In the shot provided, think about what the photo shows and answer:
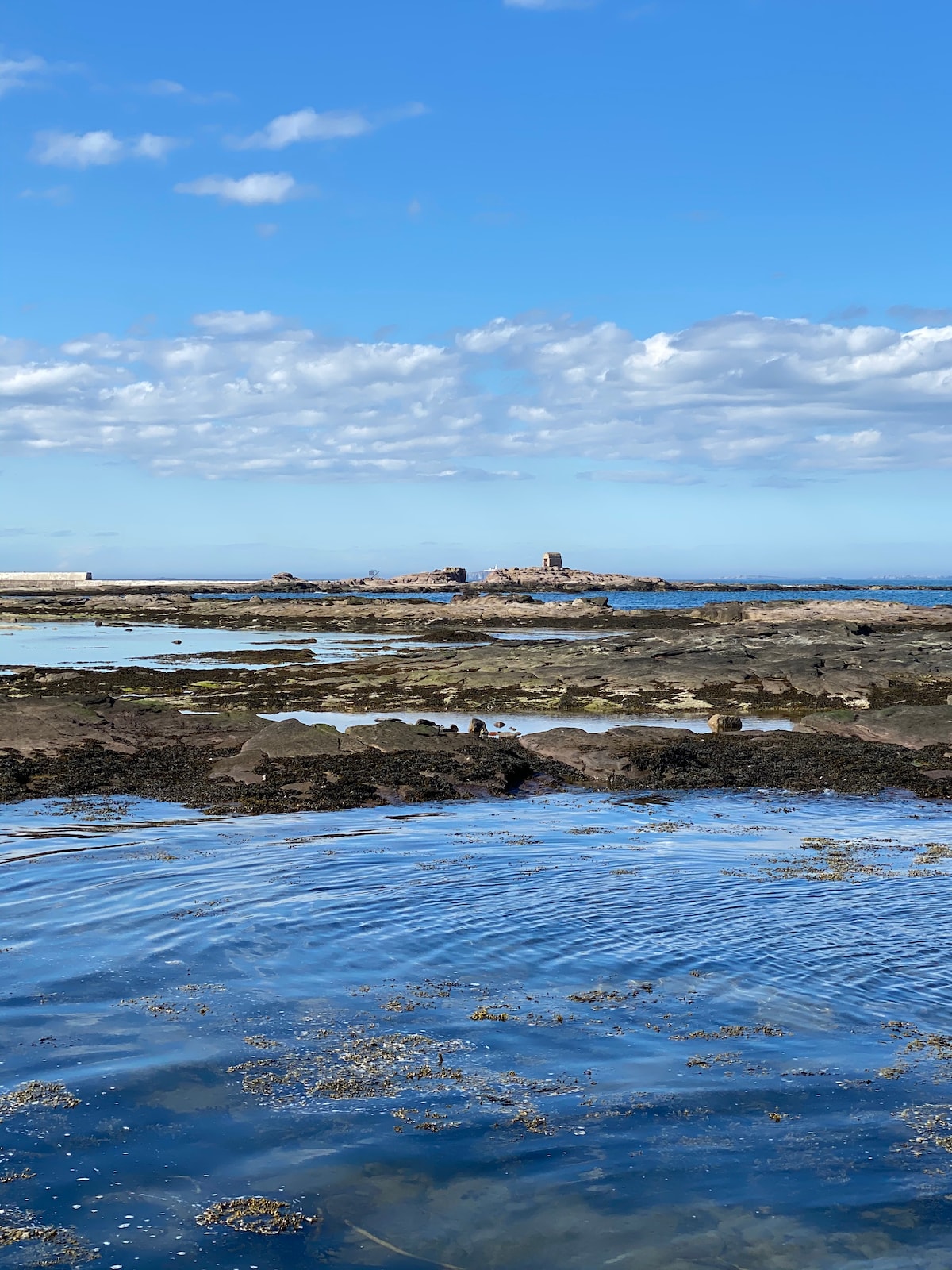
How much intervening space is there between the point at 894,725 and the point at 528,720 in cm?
938

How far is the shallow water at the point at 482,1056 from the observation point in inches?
224

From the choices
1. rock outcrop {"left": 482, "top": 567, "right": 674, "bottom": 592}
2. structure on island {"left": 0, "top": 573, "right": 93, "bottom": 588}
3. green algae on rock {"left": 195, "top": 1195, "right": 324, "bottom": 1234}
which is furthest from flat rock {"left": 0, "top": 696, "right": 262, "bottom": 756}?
structure on island {"left": 0, "top": 573, "right": 93, "bottom": 588}

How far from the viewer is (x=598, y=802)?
1900 centimetres

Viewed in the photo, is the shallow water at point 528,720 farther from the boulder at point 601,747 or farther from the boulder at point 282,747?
the boulder at point 282,747

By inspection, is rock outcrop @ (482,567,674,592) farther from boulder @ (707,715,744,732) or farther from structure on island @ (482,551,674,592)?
boulder @ (707,715,744,732)

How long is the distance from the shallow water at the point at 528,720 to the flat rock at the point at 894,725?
1.22 metres

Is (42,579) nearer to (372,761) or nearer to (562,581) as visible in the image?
(562,581)

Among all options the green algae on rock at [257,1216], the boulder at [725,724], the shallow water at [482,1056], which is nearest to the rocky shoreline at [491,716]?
the boulder at [725,724]

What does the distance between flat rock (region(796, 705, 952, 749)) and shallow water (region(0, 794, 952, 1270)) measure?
10103mm

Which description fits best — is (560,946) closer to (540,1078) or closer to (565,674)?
(540,1078)

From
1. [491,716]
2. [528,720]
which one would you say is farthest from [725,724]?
[491,716]

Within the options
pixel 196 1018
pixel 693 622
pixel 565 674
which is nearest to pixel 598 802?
pixel 196 1018

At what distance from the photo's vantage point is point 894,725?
24281 millimetres

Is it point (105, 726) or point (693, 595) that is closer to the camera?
point (105, 726)
